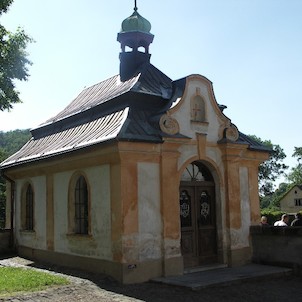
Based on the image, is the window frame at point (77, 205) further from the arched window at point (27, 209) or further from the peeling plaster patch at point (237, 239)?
the peeling plaster patch at point (237, 239)

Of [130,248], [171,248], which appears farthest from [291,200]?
[130,248]

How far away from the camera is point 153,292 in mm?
9742

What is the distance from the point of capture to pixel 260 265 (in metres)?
12.8

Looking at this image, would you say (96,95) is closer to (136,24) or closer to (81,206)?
(136,24)

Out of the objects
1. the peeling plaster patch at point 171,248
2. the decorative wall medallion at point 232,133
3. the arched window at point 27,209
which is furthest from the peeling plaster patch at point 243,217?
the arched window at point 27,209

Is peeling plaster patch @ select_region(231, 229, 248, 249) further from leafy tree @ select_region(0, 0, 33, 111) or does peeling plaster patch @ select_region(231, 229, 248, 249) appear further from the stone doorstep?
leafy tree @ select_region(0, 0, 33, 111)

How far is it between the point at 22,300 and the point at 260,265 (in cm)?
704

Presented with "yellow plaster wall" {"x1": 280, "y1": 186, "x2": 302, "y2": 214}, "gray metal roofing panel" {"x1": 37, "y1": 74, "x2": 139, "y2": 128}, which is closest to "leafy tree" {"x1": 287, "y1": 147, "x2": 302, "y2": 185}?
"yellow plaster wall" {"x1": 280, "y1": 186, "x2": 302, "y2": 214}

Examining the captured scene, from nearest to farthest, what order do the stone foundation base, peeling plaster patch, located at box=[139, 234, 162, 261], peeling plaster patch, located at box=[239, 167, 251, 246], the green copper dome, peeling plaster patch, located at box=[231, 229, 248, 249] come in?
the stone foundation base, peeling plaster patch, located at box=[139, 234, 162, 261], peeling plaster patch, located at box=[231, 229, 248, 249], peeling plaster patch, located at box=[239, 167, 251, 246], the green copper dome

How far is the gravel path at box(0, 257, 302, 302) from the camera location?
9.09m

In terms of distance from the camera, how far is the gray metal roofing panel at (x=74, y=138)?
1145 cm

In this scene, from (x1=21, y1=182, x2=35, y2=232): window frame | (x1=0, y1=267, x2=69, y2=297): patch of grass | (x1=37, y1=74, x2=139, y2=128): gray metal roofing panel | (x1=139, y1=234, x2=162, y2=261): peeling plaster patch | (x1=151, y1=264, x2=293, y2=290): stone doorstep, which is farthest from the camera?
(x1=21, y1=182, x2=35, y2=232): window frame

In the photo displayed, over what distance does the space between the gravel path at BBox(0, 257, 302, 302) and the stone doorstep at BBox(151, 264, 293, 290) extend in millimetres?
144

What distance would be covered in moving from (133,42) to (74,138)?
416cm
